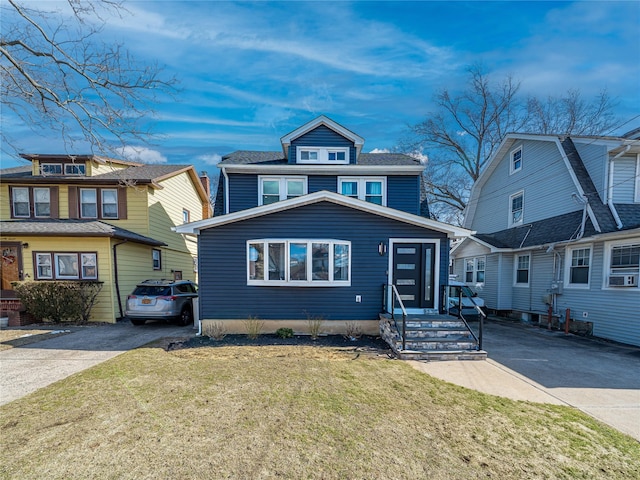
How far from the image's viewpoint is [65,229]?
1052cm

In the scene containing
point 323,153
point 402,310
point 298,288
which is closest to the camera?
point 402,310

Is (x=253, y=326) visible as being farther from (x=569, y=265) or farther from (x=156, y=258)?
(x=569, y=265)

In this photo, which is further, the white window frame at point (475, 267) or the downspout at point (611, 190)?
the white window frame at point (475, 267)

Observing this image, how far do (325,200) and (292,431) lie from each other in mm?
5914

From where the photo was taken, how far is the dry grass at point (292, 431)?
9.04ft

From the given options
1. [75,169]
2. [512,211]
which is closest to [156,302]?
[75,169]

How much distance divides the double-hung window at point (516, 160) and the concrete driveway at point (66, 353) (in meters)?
15.6

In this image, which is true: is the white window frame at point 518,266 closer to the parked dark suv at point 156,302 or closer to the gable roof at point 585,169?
the gable roof at point 585,169

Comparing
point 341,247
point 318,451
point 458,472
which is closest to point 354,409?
point 318,451

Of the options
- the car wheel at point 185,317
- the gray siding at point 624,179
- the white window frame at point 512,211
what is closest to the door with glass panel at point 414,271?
the gray siding at point 624,179

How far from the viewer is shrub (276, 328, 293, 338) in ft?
25.6

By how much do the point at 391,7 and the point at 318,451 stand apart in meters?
10.8

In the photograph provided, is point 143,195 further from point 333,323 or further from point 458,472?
point 458,472

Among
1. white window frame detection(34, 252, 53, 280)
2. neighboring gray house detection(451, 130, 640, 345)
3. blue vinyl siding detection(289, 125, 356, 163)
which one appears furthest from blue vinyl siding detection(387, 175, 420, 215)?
white window frame detection(34, 252, 53, 280)
